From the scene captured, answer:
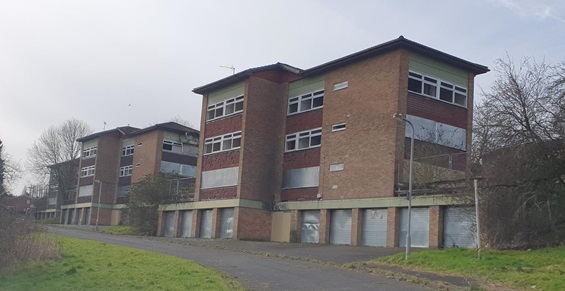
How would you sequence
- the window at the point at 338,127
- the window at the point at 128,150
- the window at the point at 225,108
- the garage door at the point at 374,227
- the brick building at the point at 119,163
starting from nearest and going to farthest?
the garage door at the point at 374,227 → the window at the point at 338,127 → the window at the point at 225,108 → the brick building at the point at 119,163 → the window at the point at 128,150

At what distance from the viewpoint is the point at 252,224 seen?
4053 cm

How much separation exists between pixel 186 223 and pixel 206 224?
2.91 meters

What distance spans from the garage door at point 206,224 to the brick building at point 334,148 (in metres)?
0.09

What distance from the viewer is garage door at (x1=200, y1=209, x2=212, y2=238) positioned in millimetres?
43125

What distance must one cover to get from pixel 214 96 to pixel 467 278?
3049cm

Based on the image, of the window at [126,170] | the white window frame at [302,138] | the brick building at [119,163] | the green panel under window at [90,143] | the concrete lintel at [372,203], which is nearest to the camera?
the concrete lintel at [372,203]

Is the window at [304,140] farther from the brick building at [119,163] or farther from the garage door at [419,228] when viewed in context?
the brick building at [119,163]

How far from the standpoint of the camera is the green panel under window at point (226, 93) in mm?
42688

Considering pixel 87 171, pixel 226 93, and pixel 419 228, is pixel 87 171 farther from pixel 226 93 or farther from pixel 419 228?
pixel 419 228

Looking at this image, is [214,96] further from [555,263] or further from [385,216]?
[555,263]

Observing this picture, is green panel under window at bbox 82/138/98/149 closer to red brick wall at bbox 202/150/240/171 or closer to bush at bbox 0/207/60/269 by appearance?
red brick wall at bbox 202/150/240/171

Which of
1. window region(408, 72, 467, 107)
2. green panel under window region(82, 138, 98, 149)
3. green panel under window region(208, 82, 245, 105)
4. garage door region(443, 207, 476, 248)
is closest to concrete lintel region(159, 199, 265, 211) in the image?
green panel under window region(208, 82, 245, 105)

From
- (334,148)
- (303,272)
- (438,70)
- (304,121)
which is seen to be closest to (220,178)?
(304,121)

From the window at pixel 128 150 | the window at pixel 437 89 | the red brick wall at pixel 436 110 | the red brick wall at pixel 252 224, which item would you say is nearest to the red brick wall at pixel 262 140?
the red brick wall at pixel 252 224
